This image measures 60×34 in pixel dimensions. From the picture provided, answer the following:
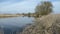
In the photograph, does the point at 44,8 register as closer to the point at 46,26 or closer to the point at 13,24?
the point at 46,26

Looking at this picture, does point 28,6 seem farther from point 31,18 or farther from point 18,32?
point 18,32

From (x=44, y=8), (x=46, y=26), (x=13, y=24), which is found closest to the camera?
(x=46, y=26)

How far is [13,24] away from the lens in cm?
369

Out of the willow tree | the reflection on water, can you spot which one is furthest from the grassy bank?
the willow tree

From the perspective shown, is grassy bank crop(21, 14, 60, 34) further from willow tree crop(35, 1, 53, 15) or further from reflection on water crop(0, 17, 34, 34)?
willow tree crop(35, 1, 53, 15)

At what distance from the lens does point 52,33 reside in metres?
3.06

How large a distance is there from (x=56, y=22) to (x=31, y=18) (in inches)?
33.4

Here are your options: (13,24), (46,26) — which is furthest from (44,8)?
(13,24)

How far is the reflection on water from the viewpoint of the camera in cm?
359

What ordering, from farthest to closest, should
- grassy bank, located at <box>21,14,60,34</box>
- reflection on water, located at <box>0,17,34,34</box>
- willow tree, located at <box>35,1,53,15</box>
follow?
willow tree, located at <box>35,1,53,15</box> < reflection on water, located at <box>0,17,34,34</box> < grassy bank, located at <box>21,14,60,34</box>

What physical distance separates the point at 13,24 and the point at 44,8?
106 centimetres

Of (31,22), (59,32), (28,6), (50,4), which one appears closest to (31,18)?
(31,22)

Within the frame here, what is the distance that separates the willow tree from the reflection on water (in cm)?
31

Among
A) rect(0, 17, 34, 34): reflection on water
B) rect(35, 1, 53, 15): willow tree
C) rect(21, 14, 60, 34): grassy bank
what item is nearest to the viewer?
rect(21, 14, 60, 34): grassy bank
